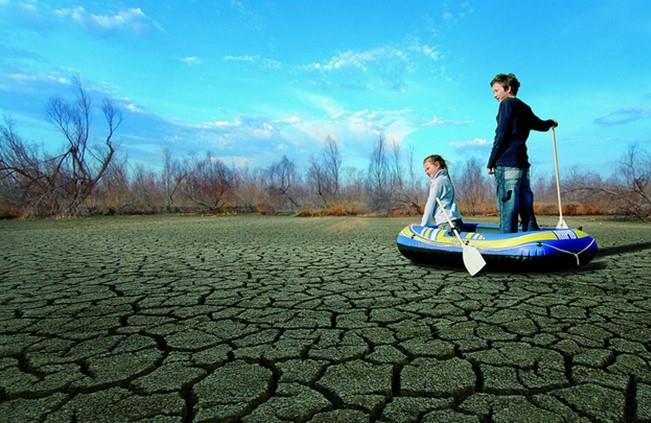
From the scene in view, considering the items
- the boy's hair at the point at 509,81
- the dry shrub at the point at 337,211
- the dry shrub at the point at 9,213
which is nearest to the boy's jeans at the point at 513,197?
the boy's hair at the point at 509,81

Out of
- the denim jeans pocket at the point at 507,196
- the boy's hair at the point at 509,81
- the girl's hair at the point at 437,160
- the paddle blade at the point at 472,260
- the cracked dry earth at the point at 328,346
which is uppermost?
the boy's hair at the point at 509,81

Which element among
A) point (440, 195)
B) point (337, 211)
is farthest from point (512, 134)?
point (337, 211)

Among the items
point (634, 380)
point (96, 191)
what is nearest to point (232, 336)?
point (634, 380)

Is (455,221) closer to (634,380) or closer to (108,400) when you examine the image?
(634,380)

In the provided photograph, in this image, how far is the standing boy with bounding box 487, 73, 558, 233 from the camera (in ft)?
13.3

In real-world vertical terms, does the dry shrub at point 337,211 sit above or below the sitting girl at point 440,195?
below

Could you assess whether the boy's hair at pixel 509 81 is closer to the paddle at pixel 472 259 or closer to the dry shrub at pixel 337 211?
the paddle at pixel 472 259

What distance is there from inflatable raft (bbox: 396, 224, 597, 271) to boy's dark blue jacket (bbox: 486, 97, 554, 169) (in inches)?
A: 33.3

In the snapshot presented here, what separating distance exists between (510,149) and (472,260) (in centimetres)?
135

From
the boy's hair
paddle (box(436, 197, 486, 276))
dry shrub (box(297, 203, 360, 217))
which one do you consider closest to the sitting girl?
paddle (box(436, 197, 486, 276))

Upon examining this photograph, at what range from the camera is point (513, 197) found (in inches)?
162

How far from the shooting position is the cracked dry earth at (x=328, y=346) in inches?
59.2

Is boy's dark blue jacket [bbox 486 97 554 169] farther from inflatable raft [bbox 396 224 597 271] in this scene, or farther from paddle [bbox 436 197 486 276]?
paddle [bbox 436 197 486 276]

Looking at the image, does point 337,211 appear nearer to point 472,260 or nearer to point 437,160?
point 437,160
